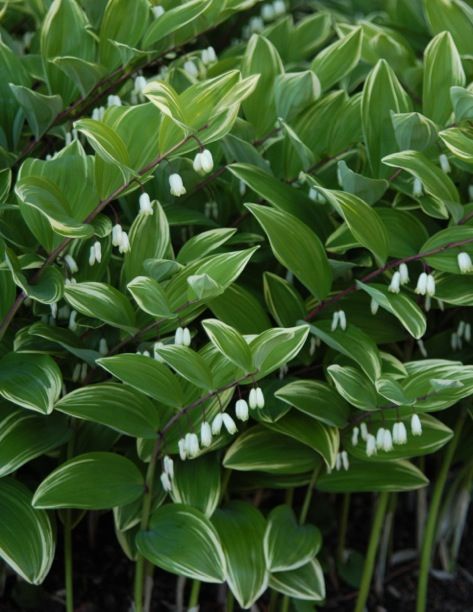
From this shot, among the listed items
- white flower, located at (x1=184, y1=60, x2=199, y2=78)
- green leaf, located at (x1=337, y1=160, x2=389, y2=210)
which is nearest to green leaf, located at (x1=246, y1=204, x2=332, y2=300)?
green leaf, located at (x1=337, y1=160, x2=389, y2=210)

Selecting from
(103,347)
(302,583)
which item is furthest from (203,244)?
(302,583)

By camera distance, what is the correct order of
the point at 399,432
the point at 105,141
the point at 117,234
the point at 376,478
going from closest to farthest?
the point at 105,141
the point at 117,234
the point at 399,432
the point at 376,478

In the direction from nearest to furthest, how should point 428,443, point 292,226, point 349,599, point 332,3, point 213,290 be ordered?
1. point 213,290
2. point 292,226
3. point 428,443
4. point 349,599
5. point 332,3

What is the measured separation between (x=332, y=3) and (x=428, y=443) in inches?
60.1

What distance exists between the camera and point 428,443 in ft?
5.53

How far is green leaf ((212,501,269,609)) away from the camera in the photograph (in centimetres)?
161

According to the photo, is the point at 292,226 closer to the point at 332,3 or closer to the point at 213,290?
the point at 213,290

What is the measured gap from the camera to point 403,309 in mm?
1544

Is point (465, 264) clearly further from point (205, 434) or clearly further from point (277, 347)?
point (205, 434)

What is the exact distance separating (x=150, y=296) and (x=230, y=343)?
0.50ft

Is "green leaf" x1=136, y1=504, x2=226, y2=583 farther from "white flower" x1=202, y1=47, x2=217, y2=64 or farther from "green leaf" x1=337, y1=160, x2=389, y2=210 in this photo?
"white flower" x1=202, y1=47, x2=217, y2=64

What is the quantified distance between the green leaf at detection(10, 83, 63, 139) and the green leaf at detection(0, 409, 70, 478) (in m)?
0.54

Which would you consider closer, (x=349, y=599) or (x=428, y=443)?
(x=428, y=443)

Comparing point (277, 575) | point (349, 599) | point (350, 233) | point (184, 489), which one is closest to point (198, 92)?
point (350, 233)
